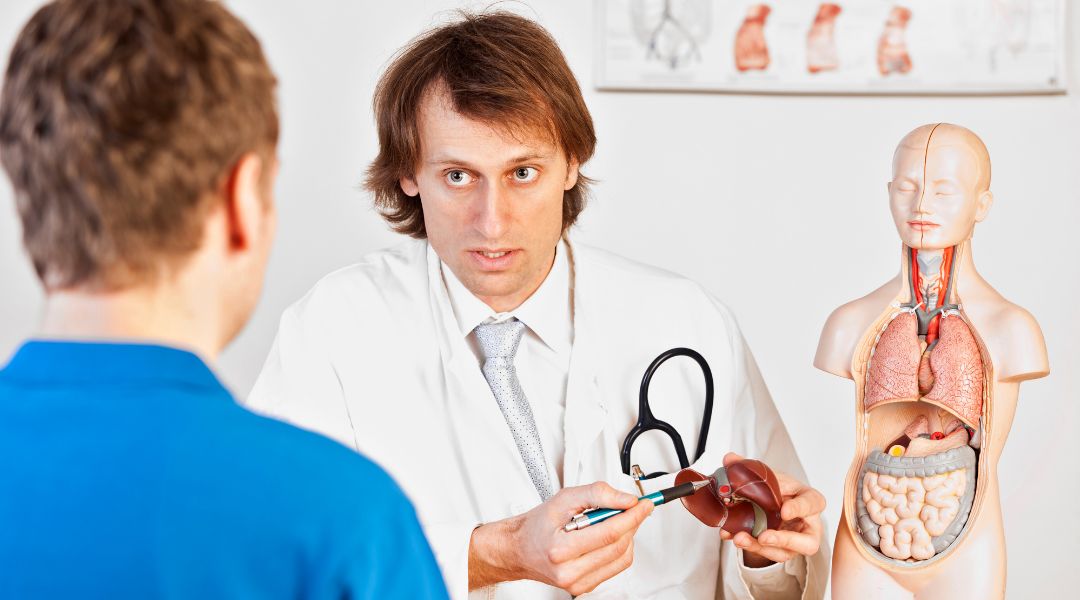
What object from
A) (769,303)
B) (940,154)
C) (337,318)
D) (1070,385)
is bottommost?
(1070,385)

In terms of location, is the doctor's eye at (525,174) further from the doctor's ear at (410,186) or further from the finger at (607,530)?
the finger at (607,530)

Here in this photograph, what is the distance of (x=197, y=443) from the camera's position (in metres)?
0.86

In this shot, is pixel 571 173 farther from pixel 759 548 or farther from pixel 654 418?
pixel 759 548

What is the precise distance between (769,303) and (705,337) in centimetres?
103

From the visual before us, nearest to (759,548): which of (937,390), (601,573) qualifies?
(601,573)

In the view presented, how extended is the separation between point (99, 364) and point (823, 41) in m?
2.73

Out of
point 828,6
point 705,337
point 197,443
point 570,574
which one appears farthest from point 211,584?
point 828,6

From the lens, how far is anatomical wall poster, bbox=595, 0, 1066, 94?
3.26 metres

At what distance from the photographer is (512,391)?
2262 mm

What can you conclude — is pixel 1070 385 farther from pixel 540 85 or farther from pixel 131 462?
pixel 131 462

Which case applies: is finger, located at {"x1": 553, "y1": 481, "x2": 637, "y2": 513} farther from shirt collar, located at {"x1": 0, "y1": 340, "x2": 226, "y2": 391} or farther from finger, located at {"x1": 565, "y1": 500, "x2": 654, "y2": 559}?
shirt collar, located at {"x1": 0, "y1": 340, "x2": 226, "y2": 391}

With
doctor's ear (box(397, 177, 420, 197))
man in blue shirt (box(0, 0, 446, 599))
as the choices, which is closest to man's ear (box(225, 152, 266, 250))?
man in blue shirt (box(0, 0, 446, 599))

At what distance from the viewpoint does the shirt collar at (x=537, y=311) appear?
90.7 inches

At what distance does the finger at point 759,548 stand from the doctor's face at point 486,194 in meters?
0.66
